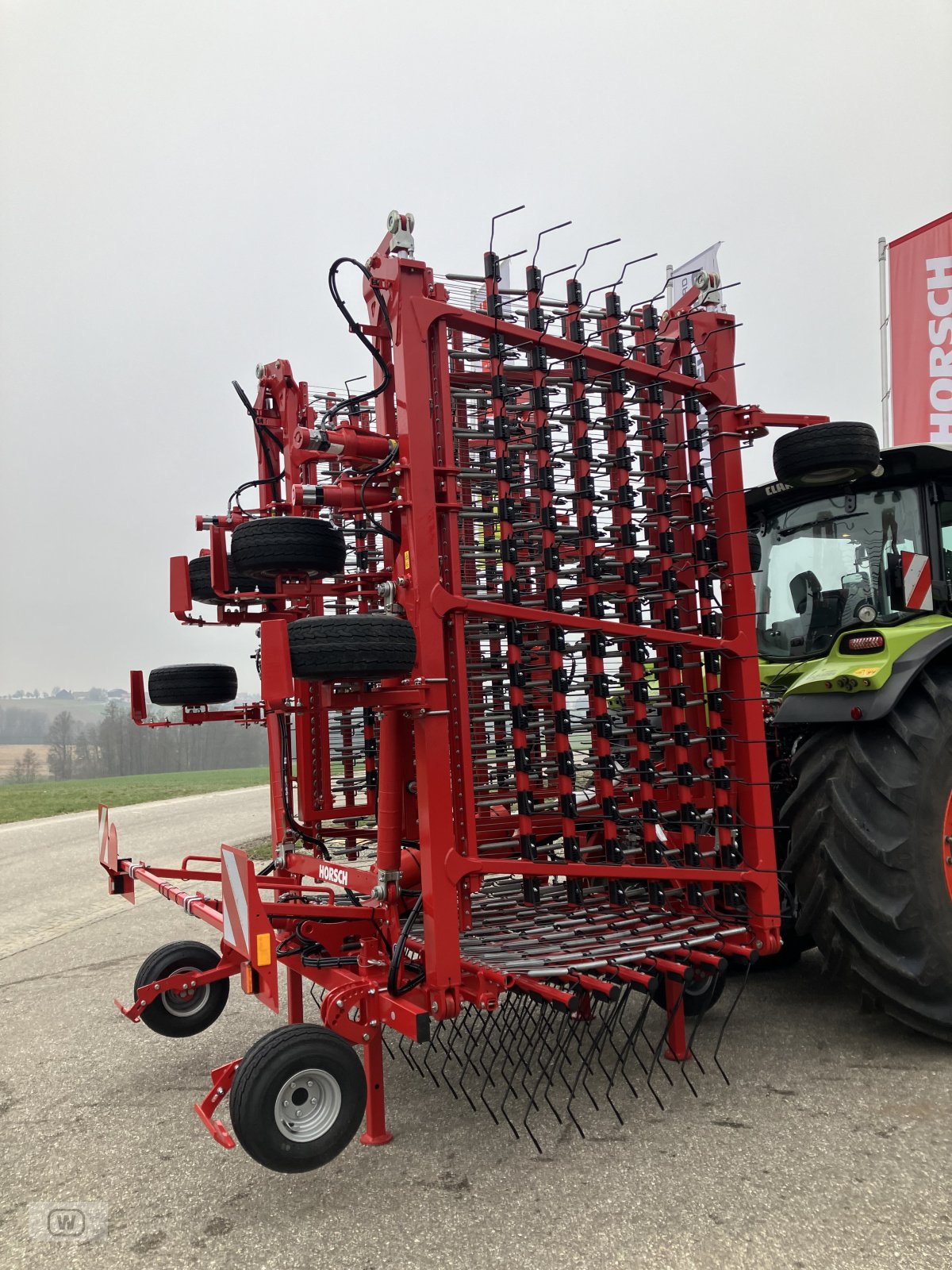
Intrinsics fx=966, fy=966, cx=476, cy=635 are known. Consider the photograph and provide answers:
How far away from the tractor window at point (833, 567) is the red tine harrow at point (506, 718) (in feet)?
3.09

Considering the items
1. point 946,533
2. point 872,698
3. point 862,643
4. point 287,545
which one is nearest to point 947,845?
point 872,698

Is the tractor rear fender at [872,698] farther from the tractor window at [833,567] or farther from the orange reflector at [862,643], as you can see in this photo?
the tractor window at [833,567]

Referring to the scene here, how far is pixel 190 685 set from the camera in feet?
14.0

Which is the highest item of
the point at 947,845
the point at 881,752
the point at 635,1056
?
the point at 881,752

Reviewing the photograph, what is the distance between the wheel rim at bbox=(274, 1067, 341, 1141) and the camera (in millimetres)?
2486

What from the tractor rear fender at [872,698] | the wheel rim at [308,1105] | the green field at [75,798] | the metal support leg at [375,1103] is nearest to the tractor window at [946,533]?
the tractor rear fender at [872,698]

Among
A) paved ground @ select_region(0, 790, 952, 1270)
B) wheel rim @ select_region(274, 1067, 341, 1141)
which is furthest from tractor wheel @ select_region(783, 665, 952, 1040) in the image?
wheel rim @ select_region(274, 1067, 341, 1141)

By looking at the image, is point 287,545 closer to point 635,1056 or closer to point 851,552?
point 635,1056

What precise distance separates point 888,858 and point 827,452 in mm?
1491

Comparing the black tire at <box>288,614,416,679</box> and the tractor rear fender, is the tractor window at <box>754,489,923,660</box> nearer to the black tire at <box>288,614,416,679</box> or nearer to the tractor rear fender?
the tractor rear fender

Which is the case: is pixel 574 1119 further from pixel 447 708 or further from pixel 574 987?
pixel 447 708

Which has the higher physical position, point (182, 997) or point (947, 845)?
point (947, 845)

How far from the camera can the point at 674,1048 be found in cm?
353

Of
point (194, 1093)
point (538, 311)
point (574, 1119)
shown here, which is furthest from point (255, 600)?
point (574, 1119)
